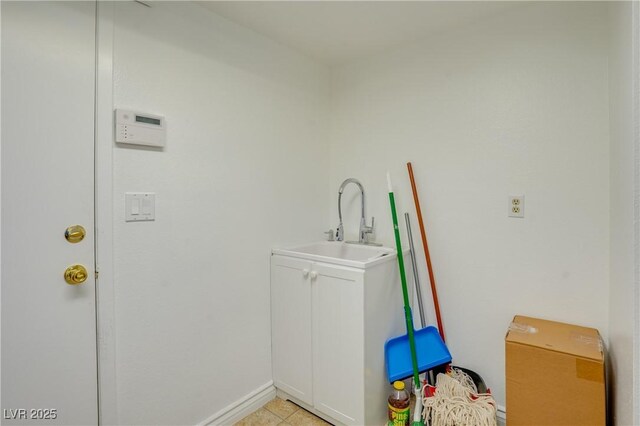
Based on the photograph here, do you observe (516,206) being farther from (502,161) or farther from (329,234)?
(329,234)

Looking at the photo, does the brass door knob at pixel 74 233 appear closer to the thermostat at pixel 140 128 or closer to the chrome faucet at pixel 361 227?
the thermostat at pixel 140 128

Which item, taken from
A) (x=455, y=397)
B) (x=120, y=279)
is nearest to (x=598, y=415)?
(x=455, y=397)

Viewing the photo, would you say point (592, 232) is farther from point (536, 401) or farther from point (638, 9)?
point (638, 9)

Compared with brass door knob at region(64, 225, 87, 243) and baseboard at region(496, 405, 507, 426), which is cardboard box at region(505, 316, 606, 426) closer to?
baseboard at region(496, 405, 507, 426)

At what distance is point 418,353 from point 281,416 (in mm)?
848

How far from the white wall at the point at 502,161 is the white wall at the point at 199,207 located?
75 centimetres

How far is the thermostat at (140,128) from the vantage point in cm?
126

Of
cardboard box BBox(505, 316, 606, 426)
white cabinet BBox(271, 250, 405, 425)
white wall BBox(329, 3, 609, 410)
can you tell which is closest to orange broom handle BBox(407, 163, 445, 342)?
white wall BBox(329, 3, 609, 410)

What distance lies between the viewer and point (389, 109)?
205 centimetres

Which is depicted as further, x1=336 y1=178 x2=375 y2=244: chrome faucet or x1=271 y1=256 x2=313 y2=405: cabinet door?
x1=336 y1=178 x2=375 y2=244: chrome faucet

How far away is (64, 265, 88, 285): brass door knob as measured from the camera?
1161 mm

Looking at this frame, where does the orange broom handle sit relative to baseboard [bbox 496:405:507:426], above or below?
above

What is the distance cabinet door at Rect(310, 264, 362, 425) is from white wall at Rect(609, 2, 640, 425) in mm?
923

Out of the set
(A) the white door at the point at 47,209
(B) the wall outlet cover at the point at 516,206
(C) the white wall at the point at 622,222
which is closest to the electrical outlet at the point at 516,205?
(B) the wall outlet cover at the point at 516,206
